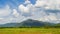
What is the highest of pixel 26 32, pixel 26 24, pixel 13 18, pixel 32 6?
pixel 32 6

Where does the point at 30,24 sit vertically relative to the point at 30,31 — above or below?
above

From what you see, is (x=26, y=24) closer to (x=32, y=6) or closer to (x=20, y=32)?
(x=20, y=32)

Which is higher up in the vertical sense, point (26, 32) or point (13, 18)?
point (13, 18)

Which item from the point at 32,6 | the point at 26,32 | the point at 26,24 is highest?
the point at 32,6

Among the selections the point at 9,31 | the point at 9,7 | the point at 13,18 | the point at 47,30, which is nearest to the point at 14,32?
the point at 9,31

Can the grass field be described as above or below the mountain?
below

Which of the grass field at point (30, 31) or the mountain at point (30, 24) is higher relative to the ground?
the mountain at point (30, 24)

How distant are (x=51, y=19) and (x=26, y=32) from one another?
1.44 feet

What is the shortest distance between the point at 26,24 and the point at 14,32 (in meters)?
0.22

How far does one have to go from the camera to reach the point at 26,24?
1499mm

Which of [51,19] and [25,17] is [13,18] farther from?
[51,19]

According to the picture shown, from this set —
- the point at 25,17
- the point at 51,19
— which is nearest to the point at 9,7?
the point at 25,17

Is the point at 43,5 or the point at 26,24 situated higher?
the point at 43,5

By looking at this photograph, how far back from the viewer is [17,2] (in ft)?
4.84
